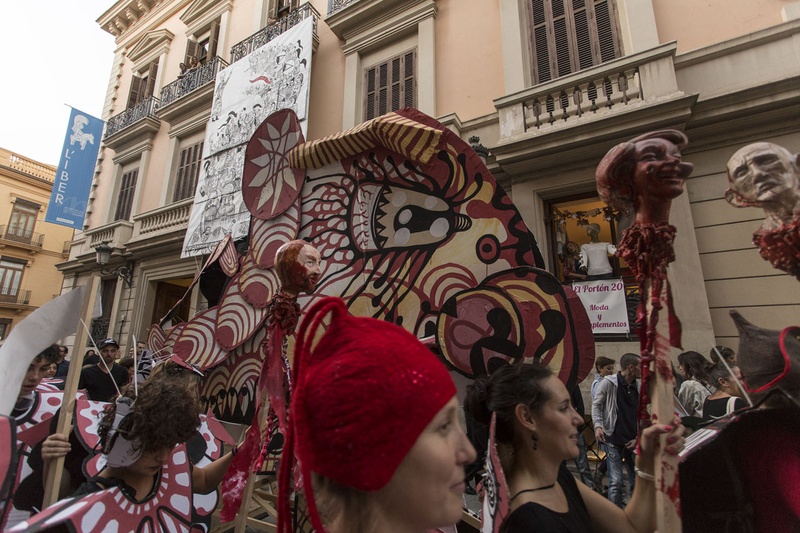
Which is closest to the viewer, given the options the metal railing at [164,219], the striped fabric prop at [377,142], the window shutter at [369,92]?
the striped fabric prop at [377,142]

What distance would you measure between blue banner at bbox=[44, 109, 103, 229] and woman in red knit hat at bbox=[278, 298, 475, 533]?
1444 cm

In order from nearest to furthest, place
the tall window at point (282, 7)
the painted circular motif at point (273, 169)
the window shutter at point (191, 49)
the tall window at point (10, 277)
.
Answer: the painted circular motif at point (273, 169)
the tall window at point (282, 7)
the window shutter at point (191, 49)
the tall window at point (10, 277)

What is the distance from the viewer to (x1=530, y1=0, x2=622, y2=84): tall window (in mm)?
6539

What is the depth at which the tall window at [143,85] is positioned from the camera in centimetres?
1364

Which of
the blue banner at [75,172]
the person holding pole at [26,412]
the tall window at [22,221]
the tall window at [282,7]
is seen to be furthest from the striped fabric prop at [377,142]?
the tall window at [22,221]

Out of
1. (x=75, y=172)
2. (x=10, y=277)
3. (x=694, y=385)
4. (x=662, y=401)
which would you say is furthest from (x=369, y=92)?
(x=10, y=277)

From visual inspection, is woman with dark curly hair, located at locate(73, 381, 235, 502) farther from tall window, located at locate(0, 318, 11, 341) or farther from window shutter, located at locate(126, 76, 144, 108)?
tall window, located at locate(0, 318, 11, 341)

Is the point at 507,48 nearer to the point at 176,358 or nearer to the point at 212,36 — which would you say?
the point at 176,358

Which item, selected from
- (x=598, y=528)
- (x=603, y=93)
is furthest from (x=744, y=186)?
(x=603, y=93)

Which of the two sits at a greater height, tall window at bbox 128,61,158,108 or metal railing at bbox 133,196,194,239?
tall window at bbox 128,61,158,108

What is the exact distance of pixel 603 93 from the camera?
5859 mm

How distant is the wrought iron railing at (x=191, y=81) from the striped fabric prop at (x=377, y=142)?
10.5 meters

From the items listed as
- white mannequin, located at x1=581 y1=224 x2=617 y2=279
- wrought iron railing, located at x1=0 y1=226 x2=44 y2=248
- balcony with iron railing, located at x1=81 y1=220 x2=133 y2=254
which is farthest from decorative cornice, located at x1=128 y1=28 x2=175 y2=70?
white mannequin, located at x1=581 y1=224 x2=617 y2=279

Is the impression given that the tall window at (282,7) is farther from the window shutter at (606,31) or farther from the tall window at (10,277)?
the tall window at (10,277)
